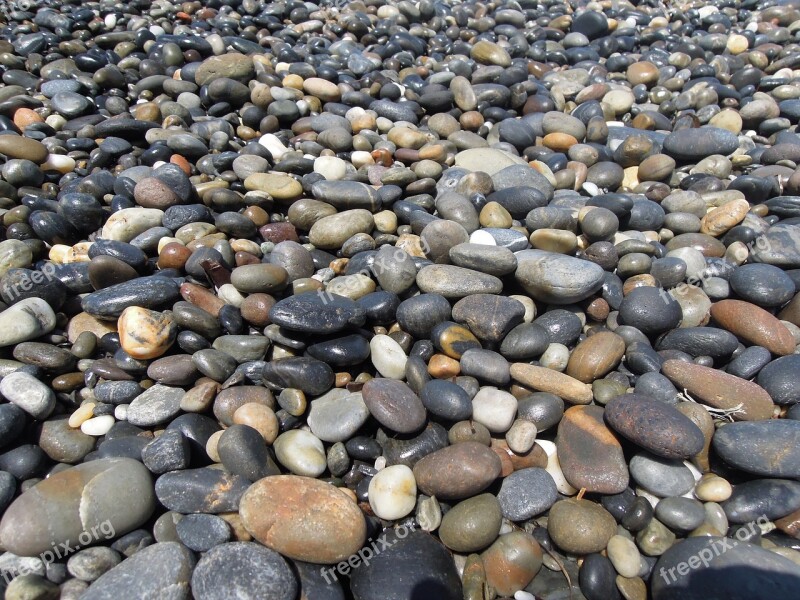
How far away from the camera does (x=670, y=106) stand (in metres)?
5.49

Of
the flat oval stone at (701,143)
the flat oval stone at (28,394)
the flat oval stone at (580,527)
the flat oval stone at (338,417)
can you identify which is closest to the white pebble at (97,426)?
the flat oval stone at (28,394)

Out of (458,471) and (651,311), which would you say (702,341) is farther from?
(458,471)

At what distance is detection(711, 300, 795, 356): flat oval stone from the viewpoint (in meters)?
2.84

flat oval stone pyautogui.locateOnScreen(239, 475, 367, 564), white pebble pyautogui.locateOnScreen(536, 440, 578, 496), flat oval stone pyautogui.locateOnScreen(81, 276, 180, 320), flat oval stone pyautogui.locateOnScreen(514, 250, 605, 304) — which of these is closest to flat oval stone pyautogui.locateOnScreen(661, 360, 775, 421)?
flat oval stone pyautogui.locateOnScreen(514, 250, 605, 304)

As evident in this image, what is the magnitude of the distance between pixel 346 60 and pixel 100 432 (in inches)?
213

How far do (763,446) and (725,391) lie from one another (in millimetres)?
348

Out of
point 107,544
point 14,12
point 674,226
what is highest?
point 14,12

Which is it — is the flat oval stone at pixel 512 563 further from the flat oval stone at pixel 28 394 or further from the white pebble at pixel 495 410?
the flat oval stone at pixel 28 394

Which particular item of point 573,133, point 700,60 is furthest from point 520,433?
point 700,60

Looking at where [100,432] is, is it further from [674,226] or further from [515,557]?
[674,226]

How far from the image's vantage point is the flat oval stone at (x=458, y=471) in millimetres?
2250

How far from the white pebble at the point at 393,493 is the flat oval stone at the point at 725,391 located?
66.1 inches

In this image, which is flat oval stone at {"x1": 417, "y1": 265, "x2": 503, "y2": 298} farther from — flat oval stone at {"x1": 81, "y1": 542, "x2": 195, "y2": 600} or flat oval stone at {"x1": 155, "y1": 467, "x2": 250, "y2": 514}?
flat oval stone at {"x1": 81, "y1": 542, "x2": 195, "y2": 600}

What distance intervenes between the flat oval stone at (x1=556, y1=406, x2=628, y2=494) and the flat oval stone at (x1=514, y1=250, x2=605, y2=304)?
0.79 meters
